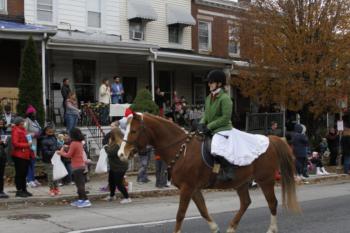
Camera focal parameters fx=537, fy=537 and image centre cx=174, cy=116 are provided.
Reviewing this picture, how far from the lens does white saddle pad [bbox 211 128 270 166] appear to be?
7953 mm

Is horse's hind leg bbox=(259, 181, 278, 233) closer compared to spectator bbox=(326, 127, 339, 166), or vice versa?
horse's hind leg bbox=(259, 181, 278, 233)

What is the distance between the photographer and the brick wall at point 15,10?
2189 centimetres

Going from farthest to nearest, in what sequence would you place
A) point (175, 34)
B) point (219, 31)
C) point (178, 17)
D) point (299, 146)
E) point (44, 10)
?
point (219, 31) < point (175, 34) < point (178, 17) < point (44, 10) < point (299, 146)

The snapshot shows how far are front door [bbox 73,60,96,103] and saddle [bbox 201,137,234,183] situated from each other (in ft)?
54.0

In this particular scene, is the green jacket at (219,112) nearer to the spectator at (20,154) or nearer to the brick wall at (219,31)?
the spectator at (20,154)

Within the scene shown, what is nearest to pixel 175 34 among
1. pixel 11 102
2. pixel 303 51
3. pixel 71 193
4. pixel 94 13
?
pixel 94 13

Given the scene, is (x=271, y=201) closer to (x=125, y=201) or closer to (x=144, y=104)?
(x=125, y=201)

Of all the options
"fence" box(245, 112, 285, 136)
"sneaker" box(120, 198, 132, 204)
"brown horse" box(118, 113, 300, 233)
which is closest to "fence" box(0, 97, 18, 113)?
"sneaker" box(120, 198, 132, 204)

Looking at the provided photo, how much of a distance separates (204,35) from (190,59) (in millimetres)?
5379

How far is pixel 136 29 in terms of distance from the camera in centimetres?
2645

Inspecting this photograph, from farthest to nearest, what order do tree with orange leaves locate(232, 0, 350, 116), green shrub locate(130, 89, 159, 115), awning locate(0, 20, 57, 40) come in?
tree with orange leaves locate(232, 0, 350, 116)
green shrub locate(130, 89, 159, 115)
awning locate(0, 20, 57, 40)

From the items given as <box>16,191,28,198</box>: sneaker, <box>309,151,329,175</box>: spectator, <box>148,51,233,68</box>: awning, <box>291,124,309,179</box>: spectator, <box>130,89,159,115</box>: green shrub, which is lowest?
<box>309,151,329,175</box>: spectator

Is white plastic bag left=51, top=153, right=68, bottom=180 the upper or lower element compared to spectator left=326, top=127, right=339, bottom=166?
upper

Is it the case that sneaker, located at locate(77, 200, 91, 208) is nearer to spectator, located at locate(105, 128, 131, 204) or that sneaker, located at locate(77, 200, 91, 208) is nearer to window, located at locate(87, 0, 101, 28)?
spectator, located at locate(105, 128, 131, 204)
